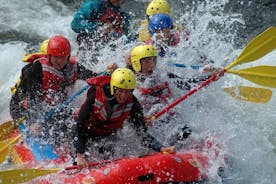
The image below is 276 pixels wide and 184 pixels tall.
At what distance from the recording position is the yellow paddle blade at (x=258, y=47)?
570 centimetres

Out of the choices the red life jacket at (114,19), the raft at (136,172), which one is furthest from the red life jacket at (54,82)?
the red life jacket at (114,19)

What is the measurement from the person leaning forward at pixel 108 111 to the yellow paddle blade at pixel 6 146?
0.89m

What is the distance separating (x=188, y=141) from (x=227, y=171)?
1.65 feet

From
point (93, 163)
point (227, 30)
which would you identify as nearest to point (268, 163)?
point (93, 163)

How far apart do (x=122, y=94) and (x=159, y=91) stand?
1.16 metres

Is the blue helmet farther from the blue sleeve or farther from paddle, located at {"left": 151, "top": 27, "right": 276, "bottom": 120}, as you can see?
paddle, located at {"left": 151, "top": 27, "right": 276, "bottom": 120}

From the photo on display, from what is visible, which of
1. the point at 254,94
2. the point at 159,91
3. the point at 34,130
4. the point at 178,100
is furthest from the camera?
the point at 254,94

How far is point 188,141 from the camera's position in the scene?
18.0 feet

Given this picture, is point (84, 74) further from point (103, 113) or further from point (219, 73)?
point (219, 73)

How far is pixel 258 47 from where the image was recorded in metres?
5.76

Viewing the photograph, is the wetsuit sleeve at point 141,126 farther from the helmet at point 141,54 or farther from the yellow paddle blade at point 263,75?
the yellow paddle blade at point 263,75

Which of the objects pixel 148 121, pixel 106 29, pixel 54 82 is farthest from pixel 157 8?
pixel 148 121

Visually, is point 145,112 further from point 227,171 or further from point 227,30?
point 227,30

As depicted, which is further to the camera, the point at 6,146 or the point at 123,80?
the point at 6,146
